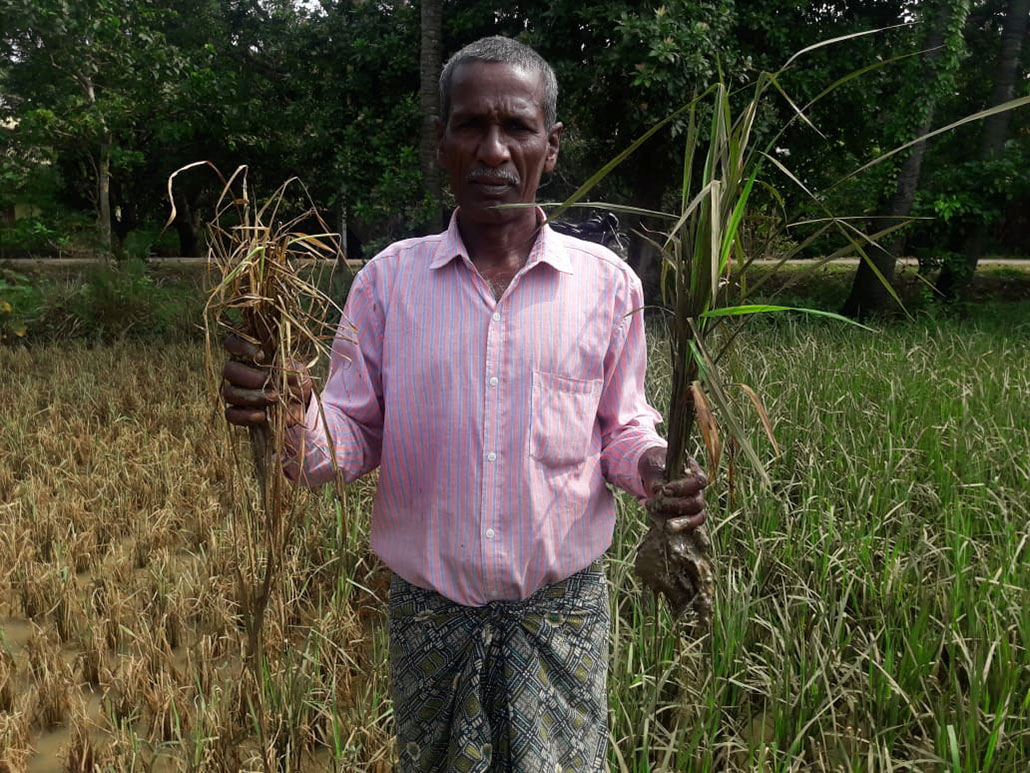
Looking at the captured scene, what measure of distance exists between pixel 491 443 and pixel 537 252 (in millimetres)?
319

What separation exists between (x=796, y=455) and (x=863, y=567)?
110cm

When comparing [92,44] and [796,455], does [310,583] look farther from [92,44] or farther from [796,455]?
[92,44]

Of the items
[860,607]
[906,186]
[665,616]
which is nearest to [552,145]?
[665,616]

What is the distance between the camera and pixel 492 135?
1267 mm

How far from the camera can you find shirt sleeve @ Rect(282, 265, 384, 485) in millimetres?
1351

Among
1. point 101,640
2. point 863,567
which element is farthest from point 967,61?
point 101,640

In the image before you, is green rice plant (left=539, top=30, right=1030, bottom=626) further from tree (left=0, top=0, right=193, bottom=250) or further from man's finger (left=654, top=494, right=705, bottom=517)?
tree (left=0, top=0, right=193, bottom=250)

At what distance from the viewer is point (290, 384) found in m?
1.24

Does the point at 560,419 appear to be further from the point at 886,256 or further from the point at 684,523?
the point at 886,256

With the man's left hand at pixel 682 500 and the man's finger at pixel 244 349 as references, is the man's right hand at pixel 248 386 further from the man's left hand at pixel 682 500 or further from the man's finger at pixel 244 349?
the man's left hand at pixel 682 500

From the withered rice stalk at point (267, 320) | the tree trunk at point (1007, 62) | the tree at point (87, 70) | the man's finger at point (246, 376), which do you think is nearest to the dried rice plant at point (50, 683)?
the withered rice stalk at point (267, 320)

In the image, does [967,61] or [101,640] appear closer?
[101,640]

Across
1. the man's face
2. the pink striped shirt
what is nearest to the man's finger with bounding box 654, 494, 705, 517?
the pink striped shirt

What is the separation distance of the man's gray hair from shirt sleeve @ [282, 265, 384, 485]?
0.33 meters
